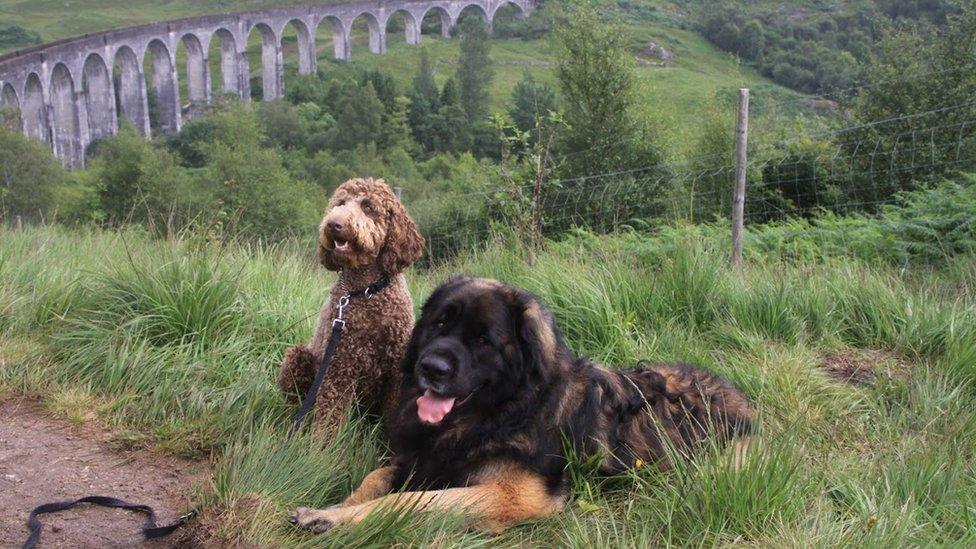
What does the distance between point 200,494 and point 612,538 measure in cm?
169

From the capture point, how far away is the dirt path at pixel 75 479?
364 centimetres

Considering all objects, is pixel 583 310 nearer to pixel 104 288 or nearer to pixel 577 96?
pixel 104 288

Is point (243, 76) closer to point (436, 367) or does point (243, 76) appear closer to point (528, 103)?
point (528, 103)

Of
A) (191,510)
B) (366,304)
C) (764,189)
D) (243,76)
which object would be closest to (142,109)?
(243,76)

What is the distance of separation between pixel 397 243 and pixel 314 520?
60.8 inches

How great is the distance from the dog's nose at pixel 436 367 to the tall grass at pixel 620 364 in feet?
1.74

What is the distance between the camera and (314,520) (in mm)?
3383

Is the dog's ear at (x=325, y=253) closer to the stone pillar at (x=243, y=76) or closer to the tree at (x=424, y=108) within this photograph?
the tree at (x=424, y=108)

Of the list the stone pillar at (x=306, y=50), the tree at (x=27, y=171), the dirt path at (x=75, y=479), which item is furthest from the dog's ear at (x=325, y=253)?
the stone pillar at (x=306, y=50)

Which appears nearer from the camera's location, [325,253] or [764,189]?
[325,253]

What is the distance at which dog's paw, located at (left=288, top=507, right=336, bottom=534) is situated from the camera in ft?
11.1

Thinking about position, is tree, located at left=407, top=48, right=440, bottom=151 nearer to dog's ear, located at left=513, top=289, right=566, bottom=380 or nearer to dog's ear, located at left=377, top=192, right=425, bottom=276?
dog's ear, located at left=377, top=192, right=425, bottom=276

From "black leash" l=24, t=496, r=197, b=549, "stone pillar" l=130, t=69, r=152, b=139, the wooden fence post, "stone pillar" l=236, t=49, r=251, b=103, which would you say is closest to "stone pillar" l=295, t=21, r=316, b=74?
"stone pillar" l=236, t=49, r=251, b=103

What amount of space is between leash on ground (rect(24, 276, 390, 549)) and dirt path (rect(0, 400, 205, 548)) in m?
Result: 0.03
